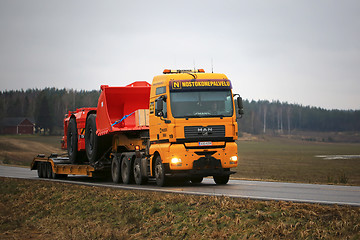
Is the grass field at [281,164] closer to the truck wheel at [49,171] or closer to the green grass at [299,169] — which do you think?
the green grass at [299,169]

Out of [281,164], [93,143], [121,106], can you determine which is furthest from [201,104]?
[281,164]

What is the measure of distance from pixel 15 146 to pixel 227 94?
69.6 meters

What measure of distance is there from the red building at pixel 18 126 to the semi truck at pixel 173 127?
126 metres

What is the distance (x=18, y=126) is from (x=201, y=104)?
132 metres

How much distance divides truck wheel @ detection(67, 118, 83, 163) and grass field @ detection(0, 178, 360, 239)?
5332mm

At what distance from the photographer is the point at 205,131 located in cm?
1752

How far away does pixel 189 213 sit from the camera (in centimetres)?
1230

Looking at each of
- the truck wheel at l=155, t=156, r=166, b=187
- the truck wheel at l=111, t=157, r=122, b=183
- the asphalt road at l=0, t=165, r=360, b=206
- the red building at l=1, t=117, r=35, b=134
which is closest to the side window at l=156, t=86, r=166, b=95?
the truck wheel at l=155, t=156, r=166, b=187

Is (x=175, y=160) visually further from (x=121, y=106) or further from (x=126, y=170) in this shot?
(x=121, y=106)

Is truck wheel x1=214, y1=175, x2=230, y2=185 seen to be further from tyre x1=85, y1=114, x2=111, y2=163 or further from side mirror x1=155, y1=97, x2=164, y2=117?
tyre x1=85, y1=114, x2=111, y2=163

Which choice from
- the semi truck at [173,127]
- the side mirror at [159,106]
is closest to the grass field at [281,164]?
the semi truck at [173,127]

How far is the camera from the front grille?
1742 centimetres

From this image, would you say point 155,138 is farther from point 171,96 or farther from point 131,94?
point 131,94

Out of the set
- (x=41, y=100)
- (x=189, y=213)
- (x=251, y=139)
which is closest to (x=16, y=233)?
(x=189, y=213)
